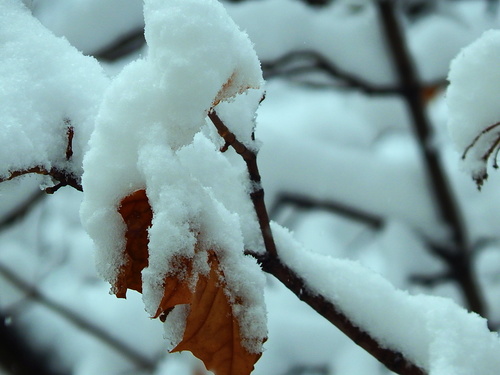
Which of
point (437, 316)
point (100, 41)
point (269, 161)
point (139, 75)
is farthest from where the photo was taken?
point (269, 161)

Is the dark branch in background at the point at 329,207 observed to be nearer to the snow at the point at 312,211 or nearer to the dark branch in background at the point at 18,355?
the snow at the point at 312,211

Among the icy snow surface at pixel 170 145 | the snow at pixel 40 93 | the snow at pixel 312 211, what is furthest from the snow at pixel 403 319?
the snow at pixel 40 93

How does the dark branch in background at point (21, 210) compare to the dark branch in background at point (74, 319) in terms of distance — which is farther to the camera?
the dark branch in background at point (74, 319)

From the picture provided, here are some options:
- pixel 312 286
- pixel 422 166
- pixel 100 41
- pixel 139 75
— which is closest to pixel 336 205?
pixel 422 166

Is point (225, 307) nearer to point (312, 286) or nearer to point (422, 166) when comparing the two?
point (312, 286)

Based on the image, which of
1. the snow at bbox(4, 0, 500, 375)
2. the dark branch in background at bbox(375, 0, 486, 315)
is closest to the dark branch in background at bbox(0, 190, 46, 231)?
the snow at bbox(4, 0, 500, 375)

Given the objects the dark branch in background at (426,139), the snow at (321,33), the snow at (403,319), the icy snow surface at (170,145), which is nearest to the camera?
the icy snow surface at (170,145)

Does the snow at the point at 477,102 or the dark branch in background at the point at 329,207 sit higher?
the dark branch in background at the point at 329,207
